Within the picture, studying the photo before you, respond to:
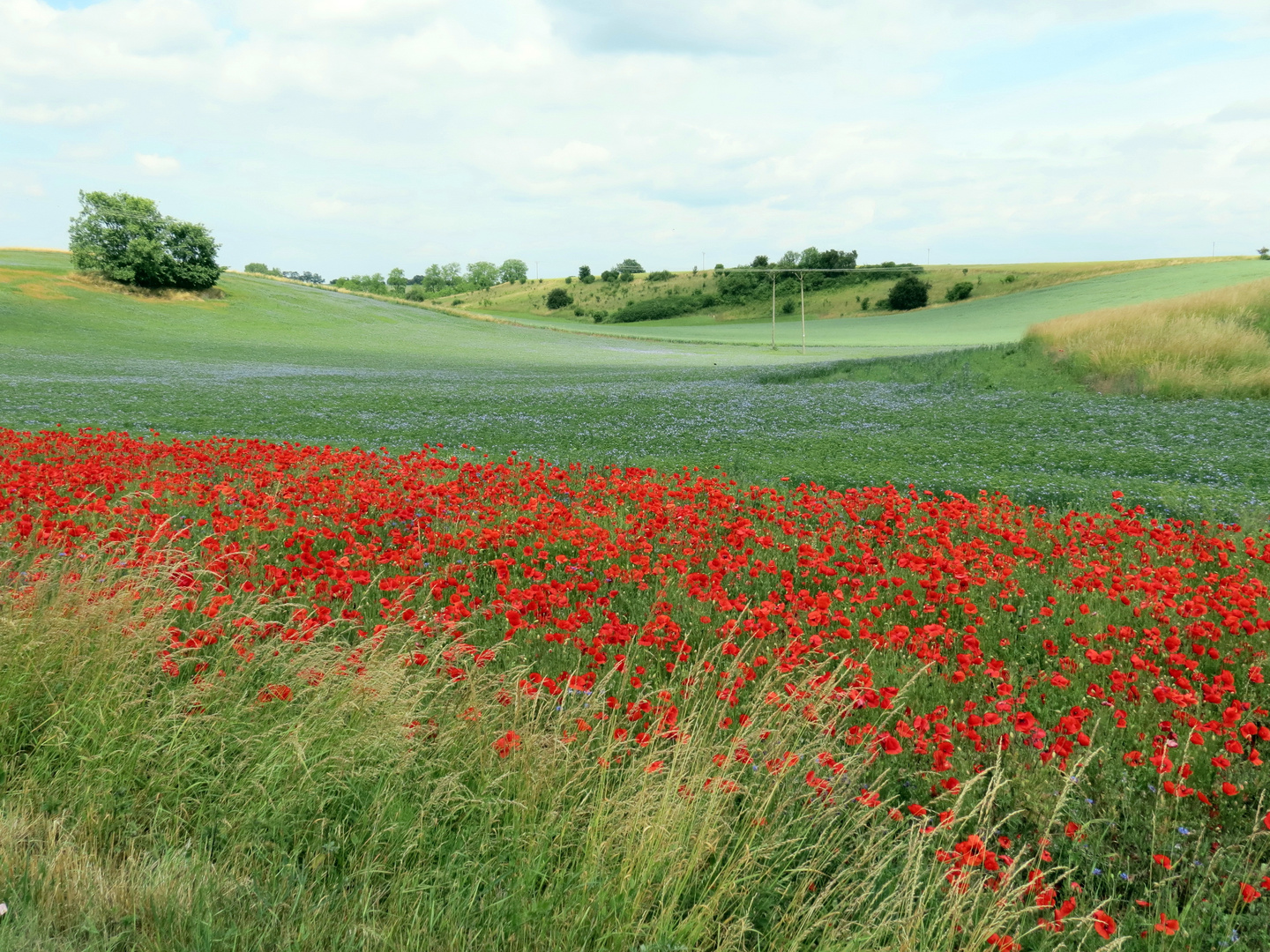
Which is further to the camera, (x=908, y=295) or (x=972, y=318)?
(x=908, y=295)

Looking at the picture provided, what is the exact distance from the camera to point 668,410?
72.6 feet

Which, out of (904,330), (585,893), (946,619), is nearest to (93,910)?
(585,893)

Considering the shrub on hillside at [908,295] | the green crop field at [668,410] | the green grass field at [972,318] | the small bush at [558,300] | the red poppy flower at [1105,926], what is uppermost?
the small bush at [558,300]

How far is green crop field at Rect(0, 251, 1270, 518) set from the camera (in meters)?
13.1

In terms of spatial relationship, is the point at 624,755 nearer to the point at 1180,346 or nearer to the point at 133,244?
the point at 1180,346

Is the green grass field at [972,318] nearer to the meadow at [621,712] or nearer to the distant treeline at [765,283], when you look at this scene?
the distant treeline at [765,283]

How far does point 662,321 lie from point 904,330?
37.2 metres

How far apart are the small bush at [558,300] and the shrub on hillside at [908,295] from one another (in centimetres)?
4814

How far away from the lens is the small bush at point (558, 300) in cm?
11931

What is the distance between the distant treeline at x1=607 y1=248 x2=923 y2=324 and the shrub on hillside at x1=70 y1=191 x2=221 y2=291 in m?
54.6

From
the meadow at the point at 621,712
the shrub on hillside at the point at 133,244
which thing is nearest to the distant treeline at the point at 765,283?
the shrub on hillside at the point at 133,244

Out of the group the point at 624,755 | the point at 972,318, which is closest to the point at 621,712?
the point at 624,755

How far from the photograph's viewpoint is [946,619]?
609 cm

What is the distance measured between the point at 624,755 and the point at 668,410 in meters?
18.3
